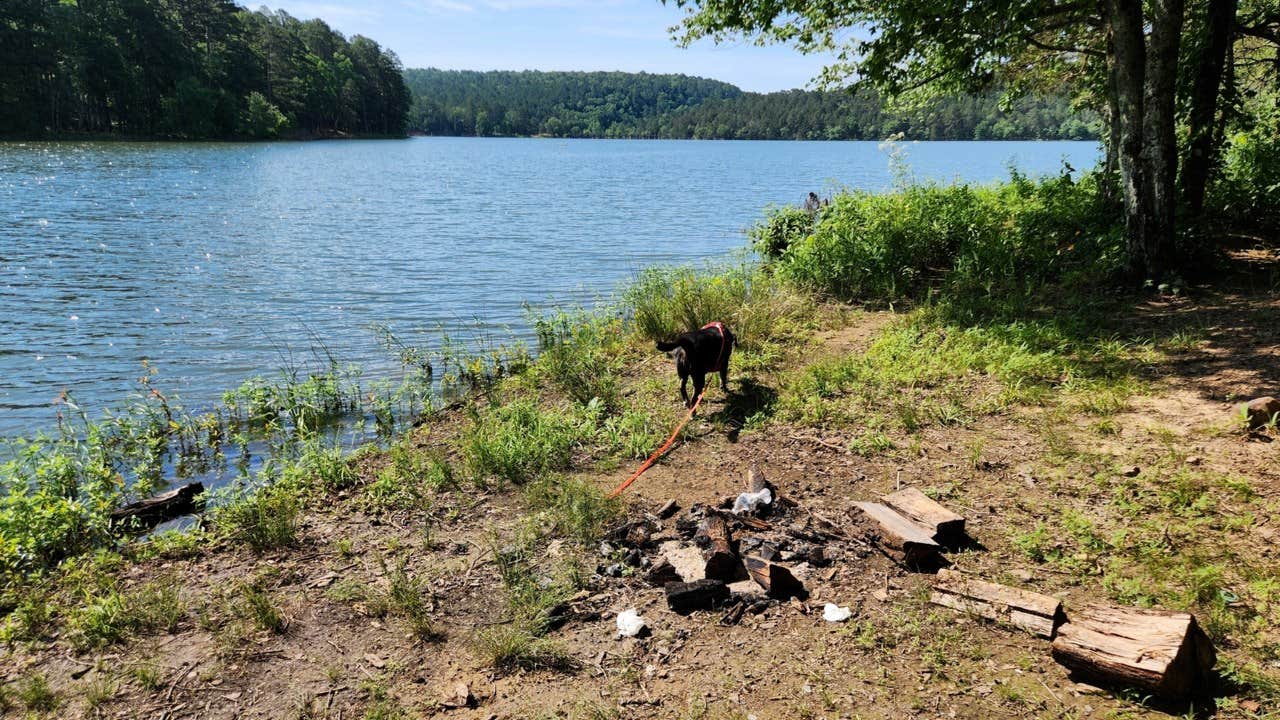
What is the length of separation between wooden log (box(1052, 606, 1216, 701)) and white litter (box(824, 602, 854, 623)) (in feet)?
3.15

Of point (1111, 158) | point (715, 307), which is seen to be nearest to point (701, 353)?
point (715, 307)

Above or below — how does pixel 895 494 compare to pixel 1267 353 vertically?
below

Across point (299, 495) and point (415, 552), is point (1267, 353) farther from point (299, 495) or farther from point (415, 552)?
point (299, 495)

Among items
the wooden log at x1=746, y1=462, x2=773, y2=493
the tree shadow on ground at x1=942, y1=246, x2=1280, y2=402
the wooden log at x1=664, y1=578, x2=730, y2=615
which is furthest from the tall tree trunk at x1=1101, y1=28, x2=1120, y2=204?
the wooden log at x1=664, y1=578, x2=730, y2=615

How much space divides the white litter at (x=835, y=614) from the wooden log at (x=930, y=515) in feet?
2.78

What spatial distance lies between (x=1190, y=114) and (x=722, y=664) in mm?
10568

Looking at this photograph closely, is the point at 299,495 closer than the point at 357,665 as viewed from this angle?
No

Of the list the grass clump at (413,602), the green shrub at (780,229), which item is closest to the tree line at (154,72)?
the green shrub at (780,229)

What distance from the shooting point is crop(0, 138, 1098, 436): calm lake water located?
1008 centimetres

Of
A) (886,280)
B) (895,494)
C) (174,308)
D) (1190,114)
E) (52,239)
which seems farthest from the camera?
(52,239)

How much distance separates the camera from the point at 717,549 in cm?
416

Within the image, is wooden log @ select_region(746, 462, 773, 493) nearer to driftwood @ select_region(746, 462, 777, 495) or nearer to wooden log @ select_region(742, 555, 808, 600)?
driftwood @ select_region(746, 462, 777, 495)

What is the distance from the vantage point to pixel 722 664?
338 centimetres

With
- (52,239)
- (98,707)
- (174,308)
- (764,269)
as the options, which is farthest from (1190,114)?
(52,239)
